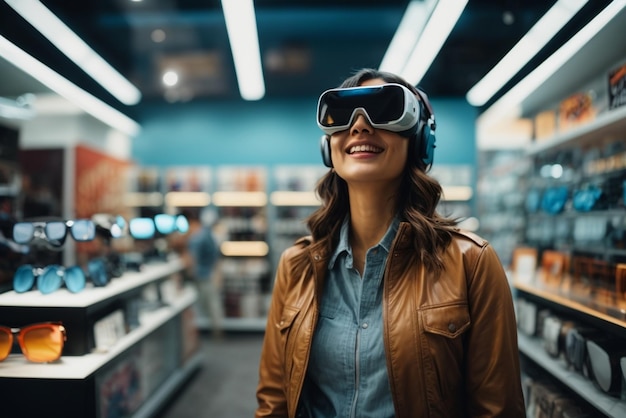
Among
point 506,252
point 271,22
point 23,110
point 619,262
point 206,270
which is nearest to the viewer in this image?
point 619,262

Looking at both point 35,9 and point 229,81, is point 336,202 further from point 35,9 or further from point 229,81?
point 229,81

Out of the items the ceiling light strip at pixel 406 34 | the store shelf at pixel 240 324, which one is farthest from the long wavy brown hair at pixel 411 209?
the store shelf at pixel 240 324

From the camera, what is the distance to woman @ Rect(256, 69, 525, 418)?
1211 millimetres

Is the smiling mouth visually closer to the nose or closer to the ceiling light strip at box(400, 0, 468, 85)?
the nose

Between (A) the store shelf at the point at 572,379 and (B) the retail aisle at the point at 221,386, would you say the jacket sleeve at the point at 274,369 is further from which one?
(B) the retail aisle at the point at 221,386

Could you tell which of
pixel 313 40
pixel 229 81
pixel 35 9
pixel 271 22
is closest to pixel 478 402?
pixel 35 9

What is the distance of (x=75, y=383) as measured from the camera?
1883 mm

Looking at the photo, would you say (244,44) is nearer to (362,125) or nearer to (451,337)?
(362,125)

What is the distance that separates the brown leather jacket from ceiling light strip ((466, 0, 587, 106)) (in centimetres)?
196

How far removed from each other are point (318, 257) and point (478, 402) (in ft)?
2.18

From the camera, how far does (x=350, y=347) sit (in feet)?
4.25

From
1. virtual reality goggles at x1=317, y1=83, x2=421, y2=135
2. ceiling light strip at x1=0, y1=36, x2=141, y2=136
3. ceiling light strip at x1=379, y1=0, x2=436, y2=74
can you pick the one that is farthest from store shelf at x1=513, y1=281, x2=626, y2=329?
ceiling light strip at x1=0, y1=36, x2=141, y2=136

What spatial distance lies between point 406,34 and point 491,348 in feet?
11.5

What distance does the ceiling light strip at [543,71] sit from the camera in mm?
2122
